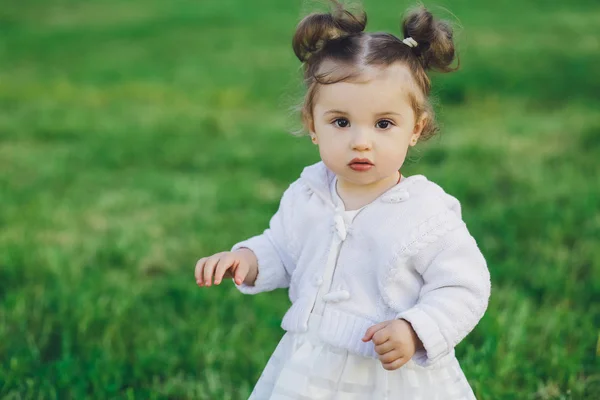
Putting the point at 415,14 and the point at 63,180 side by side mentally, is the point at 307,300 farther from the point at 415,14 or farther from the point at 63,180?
the point at 63,180

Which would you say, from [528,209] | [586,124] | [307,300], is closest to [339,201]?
[307,300]

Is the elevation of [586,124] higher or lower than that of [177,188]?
higher

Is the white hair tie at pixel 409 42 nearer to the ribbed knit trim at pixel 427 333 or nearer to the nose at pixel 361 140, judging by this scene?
the nose at pixel 361 140

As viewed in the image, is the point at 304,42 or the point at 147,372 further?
the point at 147,372

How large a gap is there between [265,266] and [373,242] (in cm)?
37

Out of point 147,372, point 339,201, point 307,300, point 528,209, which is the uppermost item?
point 339,201

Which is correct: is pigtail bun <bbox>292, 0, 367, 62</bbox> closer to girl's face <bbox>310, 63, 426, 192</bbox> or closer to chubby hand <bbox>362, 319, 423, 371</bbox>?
girl's face <bbox>310, 63, 426, 192</bbox>

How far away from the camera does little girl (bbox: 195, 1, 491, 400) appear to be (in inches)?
80.1

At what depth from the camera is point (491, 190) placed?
5309 mm

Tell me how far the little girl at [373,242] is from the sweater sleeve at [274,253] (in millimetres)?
107

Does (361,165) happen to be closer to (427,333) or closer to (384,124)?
(384,124)

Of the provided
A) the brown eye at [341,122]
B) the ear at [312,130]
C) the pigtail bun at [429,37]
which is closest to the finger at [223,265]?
the ear at [312,130]

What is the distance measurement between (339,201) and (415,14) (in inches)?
20.9

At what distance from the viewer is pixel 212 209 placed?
5.32 m
